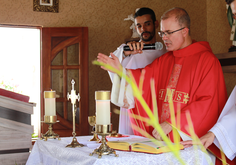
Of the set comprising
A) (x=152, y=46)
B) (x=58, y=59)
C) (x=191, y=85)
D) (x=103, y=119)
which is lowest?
(x=103, y=119)

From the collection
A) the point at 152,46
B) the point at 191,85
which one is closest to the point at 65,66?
the point at 152,46

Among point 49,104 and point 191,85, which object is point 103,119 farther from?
point 191,85

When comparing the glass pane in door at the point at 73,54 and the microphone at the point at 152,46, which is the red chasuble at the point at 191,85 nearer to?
the microphone at the point at 152,46

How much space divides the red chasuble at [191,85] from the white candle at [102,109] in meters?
0.43

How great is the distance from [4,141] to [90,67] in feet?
10.5

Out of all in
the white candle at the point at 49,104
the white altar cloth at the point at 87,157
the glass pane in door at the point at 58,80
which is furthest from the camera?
the glass pane in door at the point at 58,80

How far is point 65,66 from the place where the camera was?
447 centimetres

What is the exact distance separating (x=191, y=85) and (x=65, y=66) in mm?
3044

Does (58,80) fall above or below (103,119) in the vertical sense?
above

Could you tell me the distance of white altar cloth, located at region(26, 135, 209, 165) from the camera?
1016mm

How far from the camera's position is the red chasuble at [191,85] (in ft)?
5.37

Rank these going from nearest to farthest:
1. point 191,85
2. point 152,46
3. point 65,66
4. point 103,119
→ point 103,119, point 191,85, point 152,46, point 65,66

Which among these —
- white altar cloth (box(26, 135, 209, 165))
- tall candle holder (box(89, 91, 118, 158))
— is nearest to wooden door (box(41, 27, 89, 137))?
white altar cloth (box(26, 135, 209, 165))

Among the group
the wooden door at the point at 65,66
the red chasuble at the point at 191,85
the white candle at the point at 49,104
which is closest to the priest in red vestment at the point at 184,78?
the red chasuble at the point at 191,85
